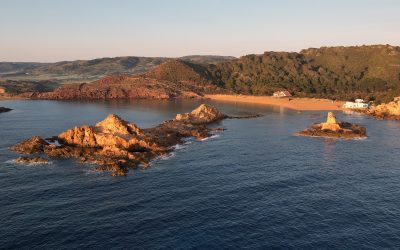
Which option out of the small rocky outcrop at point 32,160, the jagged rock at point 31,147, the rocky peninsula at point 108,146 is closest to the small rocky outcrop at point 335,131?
the rocky peninsula at point 108,146

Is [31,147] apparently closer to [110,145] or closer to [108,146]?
[108,146]

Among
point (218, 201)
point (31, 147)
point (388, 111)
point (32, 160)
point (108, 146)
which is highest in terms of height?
point (388, 111)

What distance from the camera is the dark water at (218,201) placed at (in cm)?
4853

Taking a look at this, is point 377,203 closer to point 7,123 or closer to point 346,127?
point 346,127

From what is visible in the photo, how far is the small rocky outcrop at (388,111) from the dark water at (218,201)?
5774 cm

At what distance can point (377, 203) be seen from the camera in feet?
199

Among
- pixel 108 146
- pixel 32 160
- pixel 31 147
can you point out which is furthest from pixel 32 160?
pixel 108 146

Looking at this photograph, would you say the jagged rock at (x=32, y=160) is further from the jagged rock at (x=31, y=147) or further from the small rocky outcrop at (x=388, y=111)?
the small rocky outcrop at (x=388, y=111)

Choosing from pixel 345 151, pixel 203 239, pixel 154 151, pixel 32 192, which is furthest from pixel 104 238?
pixel 345 151

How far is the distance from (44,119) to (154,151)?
77439 millimetres

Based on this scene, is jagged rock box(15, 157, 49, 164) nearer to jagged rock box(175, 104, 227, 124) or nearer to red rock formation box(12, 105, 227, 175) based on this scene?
red rock formation box(12, 105, 227, 175)

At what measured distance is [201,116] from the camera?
484ft

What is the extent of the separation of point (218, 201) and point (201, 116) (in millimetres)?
88040

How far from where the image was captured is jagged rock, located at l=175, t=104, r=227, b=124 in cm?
14100
